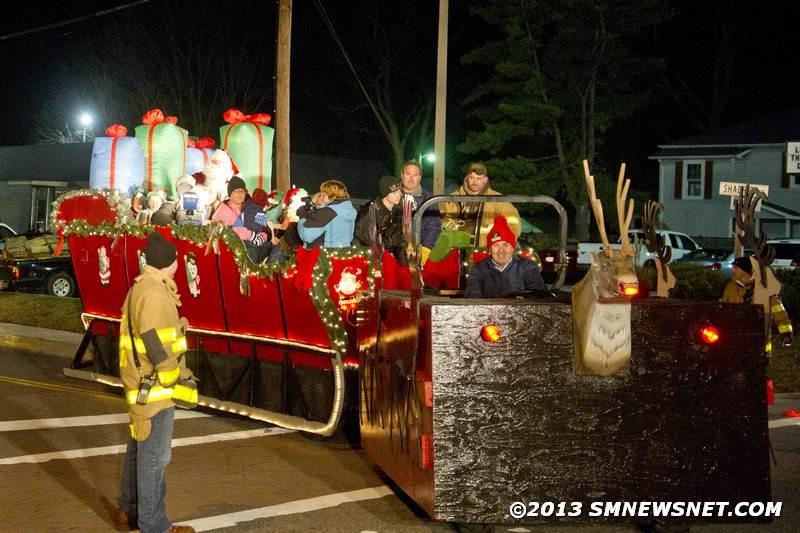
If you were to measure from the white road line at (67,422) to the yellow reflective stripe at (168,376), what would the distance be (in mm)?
4282

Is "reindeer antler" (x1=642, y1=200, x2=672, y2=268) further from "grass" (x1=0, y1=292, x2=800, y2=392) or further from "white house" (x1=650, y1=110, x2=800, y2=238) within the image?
"white house" (x1=650, y1=110, x2=800, y2=238)

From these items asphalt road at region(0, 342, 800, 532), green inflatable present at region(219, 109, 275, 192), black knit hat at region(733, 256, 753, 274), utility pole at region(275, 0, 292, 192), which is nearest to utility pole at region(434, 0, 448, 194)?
utility pole at region(275, 0, 292, 192)

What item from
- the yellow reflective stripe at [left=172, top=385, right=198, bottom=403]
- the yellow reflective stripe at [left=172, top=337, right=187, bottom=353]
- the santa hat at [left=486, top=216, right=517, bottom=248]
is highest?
the santa hat at [left=486, top=216, right=517, bottom=248]

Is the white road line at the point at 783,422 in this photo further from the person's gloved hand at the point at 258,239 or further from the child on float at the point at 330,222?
the person's gloved hand at the point at 258,239

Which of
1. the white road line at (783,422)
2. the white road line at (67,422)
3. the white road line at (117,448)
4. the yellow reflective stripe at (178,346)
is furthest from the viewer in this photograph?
the white road line at (783,422)

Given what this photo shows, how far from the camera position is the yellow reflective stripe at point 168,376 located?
5973 millimetres

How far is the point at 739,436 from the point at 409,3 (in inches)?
1859

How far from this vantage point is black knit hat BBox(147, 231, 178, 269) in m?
6.03

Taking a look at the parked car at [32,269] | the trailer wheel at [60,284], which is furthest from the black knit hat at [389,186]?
the trailer wheel at [60,284]

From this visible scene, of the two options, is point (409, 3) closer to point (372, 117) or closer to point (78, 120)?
point (372, 117)

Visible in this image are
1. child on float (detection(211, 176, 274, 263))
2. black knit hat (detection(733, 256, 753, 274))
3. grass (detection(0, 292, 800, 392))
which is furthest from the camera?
grass (detection(0, 292, 800, 392))

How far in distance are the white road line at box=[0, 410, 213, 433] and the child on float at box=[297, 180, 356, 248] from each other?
2.35 meters

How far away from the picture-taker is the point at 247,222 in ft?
36.8

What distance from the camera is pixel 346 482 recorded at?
7863mm
